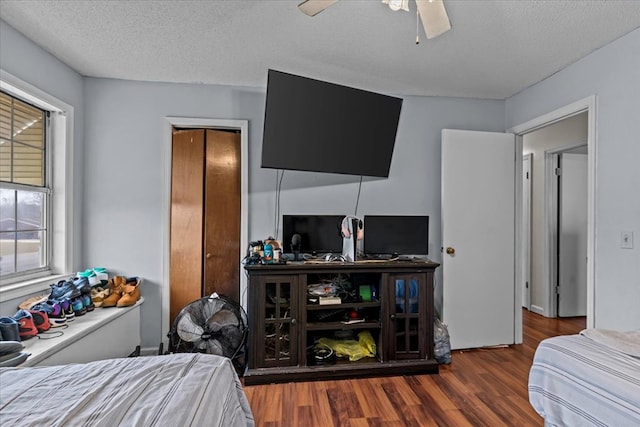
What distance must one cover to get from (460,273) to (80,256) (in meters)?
3.34

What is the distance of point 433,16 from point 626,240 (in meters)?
1.91

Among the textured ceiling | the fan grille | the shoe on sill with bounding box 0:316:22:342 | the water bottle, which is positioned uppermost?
the textured ceiling

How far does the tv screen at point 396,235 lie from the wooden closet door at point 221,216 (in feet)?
4.15

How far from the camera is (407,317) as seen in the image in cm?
280

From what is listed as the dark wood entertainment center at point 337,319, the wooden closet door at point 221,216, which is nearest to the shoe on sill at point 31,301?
the wooden closet door at point 221,216

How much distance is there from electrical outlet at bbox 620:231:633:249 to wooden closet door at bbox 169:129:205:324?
325cm

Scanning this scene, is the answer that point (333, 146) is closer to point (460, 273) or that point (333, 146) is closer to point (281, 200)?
point (281, 200)

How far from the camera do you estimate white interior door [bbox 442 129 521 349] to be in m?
3.21

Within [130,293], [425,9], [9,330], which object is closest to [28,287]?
[9,330]

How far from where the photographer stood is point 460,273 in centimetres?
→ 322

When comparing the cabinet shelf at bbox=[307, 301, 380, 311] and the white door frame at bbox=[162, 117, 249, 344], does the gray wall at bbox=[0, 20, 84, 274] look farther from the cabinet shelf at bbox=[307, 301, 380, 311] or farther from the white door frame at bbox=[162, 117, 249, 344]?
the cabinet shelf at bbox=[307, 301, 380, 311]

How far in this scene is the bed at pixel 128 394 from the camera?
99 cm

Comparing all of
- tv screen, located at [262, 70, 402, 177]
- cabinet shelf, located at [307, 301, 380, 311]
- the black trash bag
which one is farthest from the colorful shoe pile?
the black trash bag

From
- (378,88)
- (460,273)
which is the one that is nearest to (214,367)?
(460,273)
